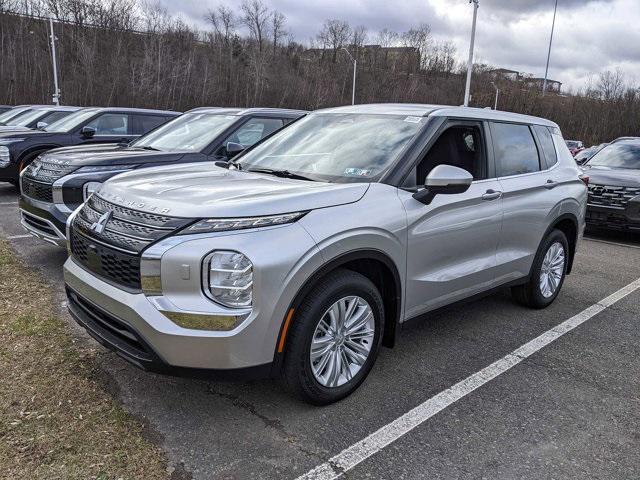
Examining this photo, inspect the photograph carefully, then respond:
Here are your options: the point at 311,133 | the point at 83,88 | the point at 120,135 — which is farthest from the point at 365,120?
the point at 83,88

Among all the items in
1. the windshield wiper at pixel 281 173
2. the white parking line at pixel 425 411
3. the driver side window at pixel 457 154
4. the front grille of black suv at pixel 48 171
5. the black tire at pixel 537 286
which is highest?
the driver side window at pixel 457 154

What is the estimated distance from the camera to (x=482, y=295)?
4.31 meters

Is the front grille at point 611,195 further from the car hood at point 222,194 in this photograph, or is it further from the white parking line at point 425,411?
the car hood at point 222,194

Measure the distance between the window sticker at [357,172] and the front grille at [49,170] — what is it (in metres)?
3.29

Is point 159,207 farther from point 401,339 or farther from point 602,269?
point 602,269

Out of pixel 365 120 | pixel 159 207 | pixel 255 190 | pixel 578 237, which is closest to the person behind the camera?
pixel 159 207

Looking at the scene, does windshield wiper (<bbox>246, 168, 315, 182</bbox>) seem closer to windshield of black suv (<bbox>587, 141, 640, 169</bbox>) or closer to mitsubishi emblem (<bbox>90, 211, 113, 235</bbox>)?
mitsubishi emblem (<bbox>90, 211, 113, 235</bbox>)

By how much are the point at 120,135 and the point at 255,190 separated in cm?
749

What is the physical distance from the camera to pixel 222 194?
3.06m

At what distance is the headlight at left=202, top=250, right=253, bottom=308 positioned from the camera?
2.61m

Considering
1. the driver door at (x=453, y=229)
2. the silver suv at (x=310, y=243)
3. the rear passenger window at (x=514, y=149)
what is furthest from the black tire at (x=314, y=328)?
the rear passenger window at (x=514, y=149)

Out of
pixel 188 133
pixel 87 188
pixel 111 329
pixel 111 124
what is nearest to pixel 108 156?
pixel 87 188

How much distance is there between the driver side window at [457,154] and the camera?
3709 millimetres

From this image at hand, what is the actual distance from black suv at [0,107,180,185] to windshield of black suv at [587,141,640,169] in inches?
314
